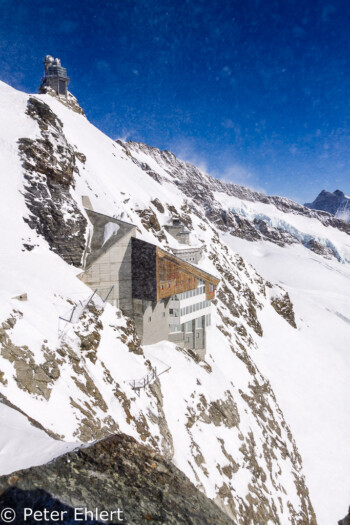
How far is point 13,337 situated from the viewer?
13328 millimetres

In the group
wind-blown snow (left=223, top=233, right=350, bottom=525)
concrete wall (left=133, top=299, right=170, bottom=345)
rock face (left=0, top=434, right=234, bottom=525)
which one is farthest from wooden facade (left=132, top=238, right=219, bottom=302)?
→ wind-blown snow (left=223, top=233, right=350, bottom=525)

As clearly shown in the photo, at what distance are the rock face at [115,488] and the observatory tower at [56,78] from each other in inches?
3418

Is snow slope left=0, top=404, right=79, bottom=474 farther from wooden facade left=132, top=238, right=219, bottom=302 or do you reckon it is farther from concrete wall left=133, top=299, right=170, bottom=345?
concrete wall left=133, top=299, right=170, bottom=345

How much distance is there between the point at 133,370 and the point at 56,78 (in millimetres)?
78368

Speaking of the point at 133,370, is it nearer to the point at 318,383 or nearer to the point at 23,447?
the point at 23,447

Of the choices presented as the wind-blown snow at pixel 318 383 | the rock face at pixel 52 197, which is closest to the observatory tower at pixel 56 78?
the rock face at pixel 52 197

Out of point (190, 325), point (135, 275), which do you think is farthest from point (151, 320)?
point (190, 325)

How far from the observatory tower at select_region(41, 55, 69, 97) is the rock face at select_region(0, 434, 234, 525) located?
86.8 metres

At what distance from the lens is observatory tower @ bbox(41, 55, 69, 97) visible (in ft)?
237

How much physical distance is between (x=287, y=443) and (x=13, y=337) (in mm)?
37334

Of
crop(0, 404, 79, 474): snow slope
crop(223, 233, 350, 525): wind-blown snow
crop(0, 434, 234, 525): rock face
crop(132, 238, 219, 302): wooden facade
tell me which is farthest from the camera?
crop(223, 233, 350, 525): wind-blown snow

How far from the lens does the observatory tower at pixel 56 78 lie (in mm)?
72375

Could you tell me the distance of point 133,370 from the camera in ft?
68.1

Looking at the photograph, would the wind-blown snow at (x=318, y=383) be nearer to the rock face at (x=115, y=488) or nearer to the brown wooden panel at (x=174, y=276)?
the brown wooden panel at (x=174, y=276)
